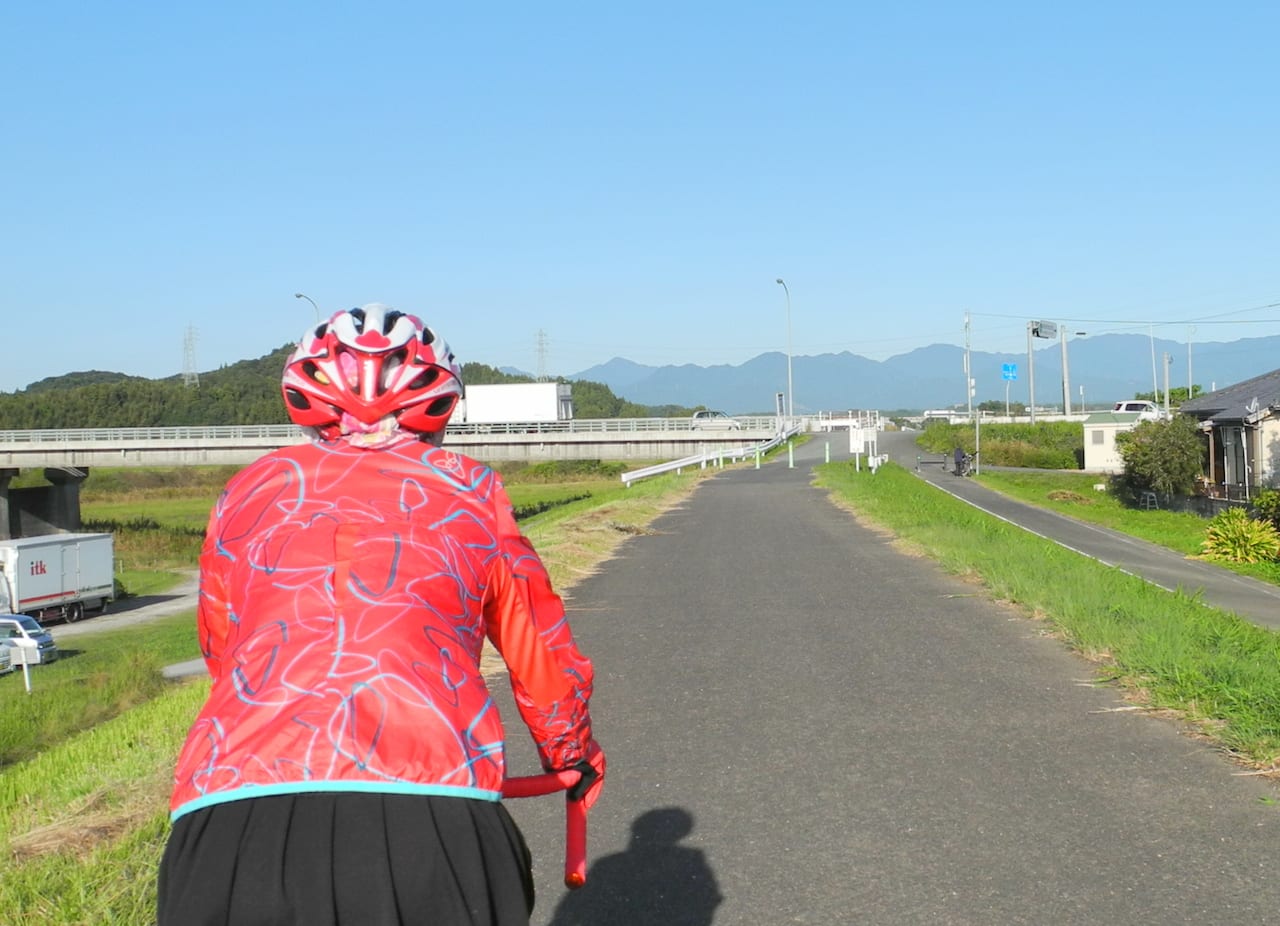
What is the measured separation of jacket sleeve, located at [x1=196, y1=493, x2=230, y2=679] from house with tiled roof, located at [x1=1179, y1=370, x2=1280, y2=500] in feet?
113

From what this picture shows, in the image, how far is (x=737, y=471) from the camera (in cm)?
4509

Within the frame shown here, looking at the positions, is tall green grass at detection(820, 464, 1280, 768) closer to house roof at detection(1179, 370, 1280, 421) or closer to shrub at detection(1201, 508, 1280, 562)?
shrub at detection(1201, 508, 1280, 562)

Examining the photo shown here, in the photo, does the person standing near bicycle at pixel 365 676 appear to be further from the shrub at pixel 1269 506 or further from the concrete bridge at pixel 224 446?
the concrete bridge at pixel 224 446

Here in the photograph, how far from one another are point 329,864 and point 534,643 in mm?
618

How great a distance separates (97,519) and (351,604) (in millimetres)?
76600

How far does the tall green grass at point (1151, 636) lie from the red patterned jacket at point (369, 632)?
15.3 ft

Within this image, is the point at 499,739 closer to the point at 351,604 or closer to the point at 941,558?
the point at 351,604

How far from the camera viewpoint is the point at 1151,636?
8523 mm

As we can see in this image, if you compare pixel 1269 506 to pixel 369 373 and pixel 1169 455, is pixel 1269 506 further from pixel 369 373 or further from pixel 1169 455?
pixel 369 373

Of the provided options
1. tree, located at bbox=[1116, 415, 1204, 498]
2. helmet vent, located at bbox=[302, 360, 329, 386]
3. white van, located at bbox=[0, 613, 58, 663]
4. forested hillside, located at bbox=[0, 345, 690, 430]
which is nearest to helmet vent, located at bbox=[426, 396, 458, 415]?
helmet vent, located at bbox=[302, 360, 329, 386]

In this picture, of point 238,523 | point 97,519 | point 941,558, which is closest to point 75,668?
point 941,558

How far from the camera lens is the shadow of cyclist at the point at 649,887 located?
14.4 ft

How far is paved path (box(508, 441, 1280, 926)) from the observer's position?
14.6 ft

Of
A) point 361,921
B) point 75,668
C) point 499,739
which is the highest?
point 499,739
